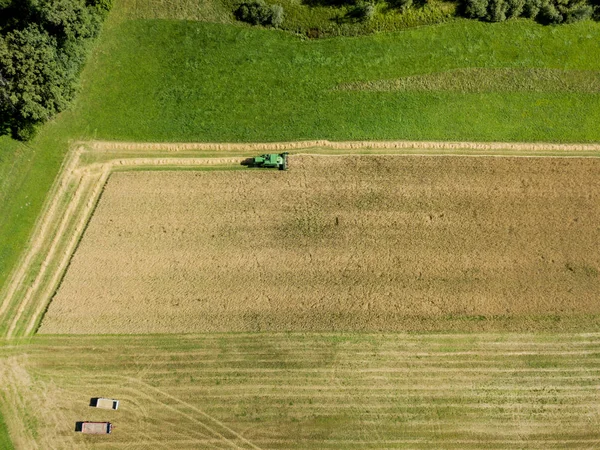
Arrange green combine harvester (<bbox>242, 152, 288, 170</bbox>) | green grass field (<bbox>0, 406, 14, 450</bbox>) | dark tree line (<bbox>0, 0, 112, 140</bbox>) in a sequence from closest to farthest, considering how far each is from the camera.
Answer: green grass field (<bbox>0, 406, 14, 450</bbox>), dark tree line (<bbox>0, 0, 112, 140</bbox>), green combine harvester (<bbox>242, 152, 288, 170</bbox>)

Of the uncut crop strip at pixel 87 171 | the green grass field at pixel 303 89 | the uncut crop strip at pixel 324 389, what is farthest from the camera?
the green grass field at pixel 303 89

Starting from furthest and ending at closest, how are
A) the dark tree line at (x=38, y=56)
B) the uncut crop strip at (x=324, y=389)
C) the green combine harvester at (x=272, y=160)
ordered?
the green combine harvester at (x=272, y=160), the uncut crop strip at (x=324, y=389), the dark tree line at (x=38, y=56)

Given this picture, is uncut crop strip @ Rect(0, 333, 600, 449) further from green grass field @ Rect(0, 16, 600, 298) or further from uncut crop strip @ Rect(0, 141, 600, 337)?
green grass field @ Rect(0, 16, 600, 298)

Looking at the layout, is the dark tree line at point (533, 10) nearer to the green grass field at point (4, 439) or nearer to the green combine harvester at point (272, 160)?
the green combine harvester at point (272, 160)

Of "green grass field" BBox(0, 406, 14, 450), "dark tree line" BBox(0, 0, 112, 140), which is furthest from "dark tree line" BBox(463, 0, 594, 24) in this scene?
"green grass field" BBox(0, 406, 14, 450)

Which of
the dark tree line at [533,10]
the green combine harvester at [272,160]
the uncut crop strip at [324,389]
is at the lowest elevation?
the uncut crop strip at [324,389]

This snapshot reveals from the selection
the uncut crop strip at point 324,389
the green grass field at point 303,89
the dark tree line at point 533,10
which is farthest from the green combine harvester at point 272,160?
Answer: the dark tree line at point 533,10

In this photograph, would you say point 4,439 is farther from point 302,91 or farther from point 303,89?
point 303,89
